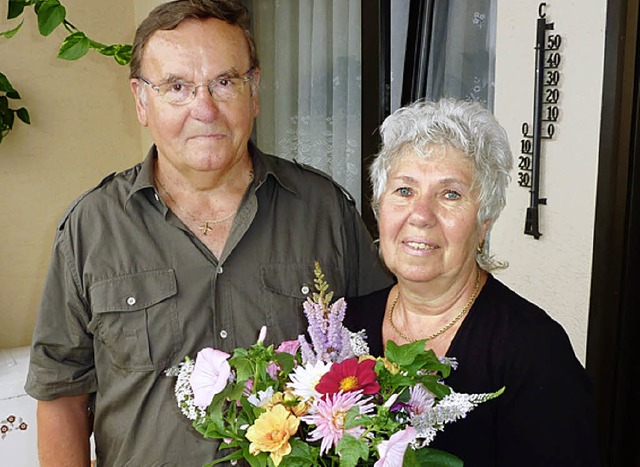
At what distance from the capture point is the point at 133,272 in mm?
1594

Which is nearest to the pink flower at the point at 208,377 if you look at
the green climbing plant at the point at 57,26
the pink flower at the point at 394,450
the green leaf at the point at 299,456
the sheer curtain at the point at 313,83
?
the green leaf at the point at 299,456

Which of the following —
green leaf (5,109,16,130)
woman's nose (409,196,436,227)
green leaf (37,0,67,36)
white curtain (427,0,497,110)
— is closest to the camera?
woman's nose (409,196,436,227)

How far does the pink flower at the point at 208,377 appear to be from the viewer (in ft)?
3.31

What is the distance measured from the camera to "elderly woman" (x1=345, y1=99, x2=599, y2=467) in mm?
1219

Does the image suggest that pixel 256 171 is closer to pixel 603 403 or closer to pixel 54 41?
pixel 603 403

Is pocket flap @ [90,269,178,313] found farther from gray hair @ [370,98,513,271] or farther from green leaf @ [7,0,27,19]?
green leaf @ [7,0,27,19]

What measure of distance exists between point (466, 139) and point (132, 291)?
2.47 feet

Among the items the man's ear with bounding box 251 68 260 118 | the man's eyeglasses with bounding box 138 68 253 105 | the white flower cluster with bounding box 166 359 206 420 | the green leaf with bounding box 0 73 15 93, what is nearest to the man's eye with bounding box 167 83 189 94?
the man's eyeglasses with bounding box 138 68 253 105

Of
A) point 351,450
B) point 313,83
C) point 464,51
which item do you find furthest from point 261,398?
point 313,83

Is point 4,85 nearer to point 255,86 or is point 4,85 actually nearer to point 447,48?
point 447,48

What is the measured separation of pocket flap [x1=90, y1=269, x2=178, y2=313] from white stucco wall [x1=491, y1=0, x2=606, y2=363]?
107 cm

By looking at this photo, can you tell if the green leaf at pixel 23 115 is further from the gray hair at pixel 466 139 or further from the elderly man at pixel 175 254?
the gray hair at pixel 466 139

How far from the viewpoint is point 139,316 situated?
1.59m

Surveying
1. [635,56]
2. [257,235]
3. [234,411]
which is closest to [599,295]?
[635,56]
